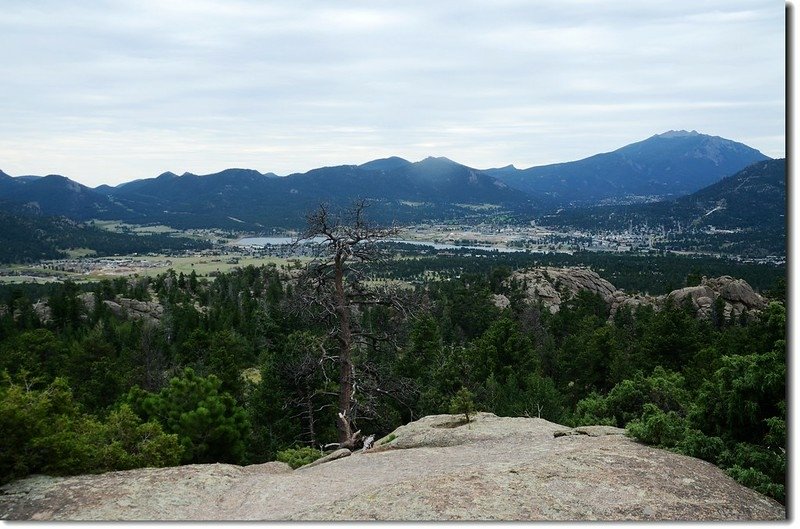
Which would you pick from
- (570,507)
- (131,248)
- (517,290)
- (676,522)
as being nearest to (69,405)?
(570,507)

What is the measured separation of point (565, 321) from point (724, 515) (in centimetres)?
4127

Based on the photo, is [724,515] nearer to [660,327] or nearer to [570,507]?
[570,507]

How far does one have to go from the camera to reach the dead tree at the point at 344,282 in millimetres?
11492

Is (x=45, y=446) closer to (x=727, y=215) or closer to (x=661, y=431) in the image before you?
(x=661, y=431)

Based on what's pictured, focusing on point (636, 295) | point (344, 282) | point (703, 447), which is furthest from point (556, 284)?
point (703, 447)

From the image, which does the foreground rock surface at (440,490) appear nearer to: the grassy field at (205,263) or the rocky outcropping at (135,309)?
the rocky outcropping at (135,309)

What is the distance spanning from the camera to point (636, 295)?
65.7 metres

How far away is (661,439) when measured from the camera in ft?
27.9

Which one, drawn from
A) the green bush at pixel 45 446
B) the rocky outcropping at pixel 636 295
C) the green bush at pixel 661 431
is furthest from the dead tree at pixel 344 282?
the rocky outcropping at pixel 636 295

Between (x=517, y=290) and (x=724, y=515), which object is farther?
(x=517, y=290)

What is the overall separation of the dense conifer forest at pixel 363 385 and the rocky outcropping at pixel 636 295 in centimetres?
280

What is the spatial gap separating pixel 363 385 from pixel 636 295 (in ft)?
199

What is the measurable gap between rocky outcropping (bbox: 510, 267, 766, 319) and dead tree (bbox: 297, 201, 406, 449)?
109ft

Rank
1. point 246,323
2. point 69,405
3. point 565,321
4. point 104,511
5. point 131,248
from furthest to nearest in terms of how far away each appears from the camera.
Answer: point 131,248, point 246,323, point 565,321, point 69,405, point 104,511
